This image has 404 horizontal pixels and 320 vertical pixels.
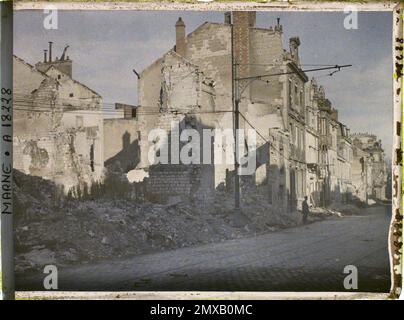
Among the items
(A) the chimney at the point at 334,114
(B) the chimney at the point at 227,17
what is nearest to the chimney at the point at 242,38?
(B) the chimney at the point at 227,17

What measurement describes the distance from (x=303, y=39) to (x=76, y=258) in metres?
4.53

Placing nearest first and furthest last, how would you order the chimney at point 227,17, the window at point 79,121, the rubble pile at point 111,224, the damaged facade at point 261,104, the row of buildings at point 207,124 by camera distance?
1. the rubble pile at point 111,224
2. the chimney at point 227,17
3. the row of buildings at point 207,124
4. the damaged facade at point 261,104
5. the window at point 79,121

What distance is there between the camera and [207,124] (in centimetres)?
820

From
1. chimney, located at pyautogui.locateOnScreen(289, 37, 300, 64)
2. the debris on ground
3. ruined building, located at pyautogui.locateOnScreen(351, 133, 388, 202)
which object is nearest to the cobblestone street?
the debris on ground

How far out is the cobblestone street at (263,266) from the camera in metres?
7.57

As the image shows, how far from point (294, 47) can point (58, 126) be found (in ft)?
12.1

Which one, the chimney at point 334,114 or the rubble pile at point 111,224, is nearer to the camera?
the rubble pile at point 111,224

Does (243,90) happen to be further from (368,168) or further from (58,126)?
(58,126)

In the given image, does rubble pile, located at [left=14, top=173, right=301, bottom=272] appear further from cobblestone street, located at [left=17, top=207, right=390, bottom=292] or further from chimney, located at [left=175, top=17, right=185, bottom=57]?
chimney, located at [left=175, top=17, right=185, bottom=57]

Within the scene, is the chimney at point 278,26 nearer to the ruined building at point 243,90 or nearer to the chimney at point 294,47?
the ruined building at point 243,90

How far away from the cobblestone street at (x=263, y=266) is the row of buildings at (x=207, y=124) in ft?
1.94

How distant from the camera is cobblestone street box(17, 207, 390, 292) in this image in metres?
7.57
